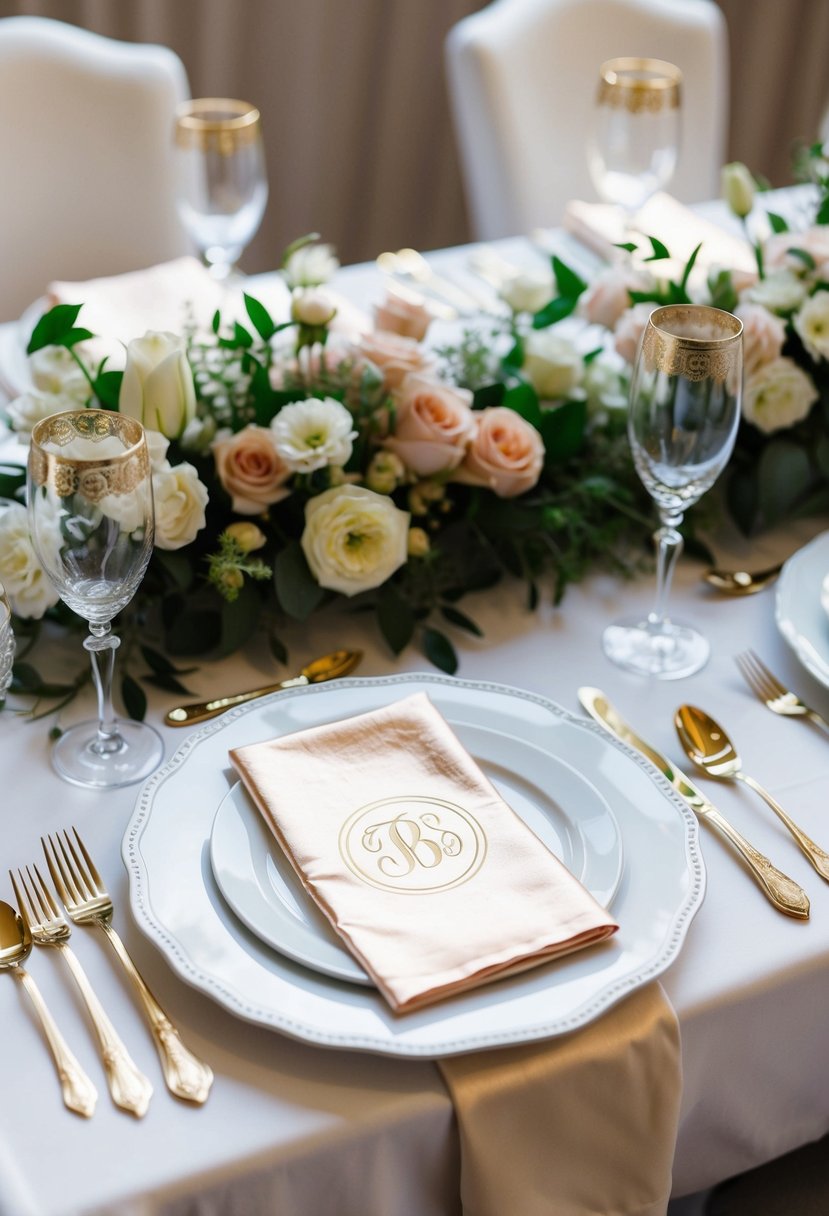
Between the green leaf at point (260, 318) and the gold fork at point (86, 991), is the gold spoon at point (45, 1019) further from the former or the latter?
the green leaf at point (260, 318)

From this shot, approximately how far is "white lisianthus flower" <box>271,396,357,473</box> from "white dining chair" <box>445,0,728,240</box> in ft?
4.03

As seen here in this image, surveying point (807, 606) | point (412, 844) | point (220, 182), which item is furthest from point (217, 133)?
point (412, 844)

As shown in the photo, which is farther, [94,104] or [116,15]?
[116,15]

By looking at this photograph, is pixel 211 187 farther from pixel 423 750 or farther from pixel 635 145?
pixel 423 750

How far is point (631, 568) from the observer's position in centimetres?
120

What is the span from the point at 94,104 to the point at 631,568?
115 cm

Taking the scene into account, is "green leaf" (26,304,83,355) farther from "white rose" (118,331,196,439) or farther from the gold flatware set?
the gold flatware set

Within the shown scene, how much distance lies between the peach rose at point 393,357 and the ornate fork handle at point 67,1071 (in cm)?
58

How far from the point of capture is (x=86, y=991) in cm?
73

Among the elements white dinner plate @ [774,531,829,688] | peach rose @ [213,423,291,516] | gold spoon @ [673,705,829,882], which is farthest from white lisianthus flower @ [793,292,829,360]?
peach rose @ [213,423,291,516]

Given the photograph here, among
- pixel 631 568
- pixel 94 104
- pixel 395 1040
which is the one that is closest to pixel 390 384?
pixel 631 568

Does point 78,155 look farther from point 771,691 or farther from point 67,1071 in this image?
point 67,1071

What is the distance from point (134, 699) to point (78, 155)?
1165mm

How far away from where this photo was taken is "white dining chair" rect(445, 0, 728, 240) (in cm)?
207
